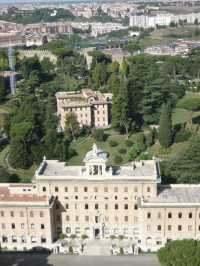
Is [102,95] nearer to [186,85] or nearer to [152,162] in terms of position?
[186,85]

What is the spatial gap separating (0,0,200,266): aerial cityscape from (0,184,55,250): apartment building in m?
0.09

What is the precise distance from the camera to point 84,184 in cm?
4194

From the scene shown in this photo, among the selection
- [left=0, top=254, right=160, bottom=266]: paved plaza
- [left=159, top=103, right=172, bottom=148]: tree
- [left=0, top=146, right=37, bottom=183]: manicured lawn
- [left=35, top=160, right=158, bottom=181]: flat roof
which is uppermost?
[left=35, top=160, right=158, bottom=181]: flat roof

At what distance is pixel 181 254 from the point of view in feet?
111

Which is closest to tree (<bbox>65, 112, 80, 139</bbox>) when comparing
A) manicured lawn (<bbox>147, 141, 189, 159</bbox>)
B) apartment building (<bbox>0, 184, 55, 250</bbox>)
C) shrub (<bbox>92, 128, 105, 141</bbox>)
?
shrub (<bbox>92, 128, 105, 141</bbox>)

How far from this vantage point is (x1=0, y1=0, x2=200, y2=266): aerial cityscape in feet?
134

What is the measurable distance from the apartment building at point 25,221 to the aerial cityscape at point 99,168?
0.28 feet

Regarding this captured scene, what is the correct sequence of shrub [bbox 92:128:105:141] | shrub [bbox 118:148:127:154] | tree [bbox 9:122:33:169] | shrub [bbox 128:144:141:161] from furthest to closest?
shrub [bbox 92:128:105:141] < shrub [bbox 118:148:127:154] < shrub [bbox 128:144:141:161] < tree [bbox 9:122:33:169]

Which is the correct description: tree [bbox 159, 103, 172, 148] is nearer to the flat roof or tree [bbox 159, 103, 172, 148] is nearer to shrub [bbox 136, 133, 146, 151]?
shrub [bbox 136, 133, 146, 151]

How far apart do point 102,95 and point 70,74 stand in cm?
3101

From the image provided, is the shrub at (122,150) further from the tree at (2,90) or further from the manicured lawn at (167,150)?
the tree at (2,90)

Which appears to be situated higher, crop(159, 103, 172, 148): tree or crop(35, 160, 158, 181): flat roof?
crop(35, 160, 158, 181): flat roof

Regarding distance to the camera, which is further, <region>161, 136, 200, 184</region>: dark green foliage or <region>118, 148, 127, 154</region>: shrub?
<region>118, 148, 127, 154</region>: shrub

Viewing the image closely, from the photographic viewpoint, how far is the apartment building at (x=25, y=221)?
135 feet
